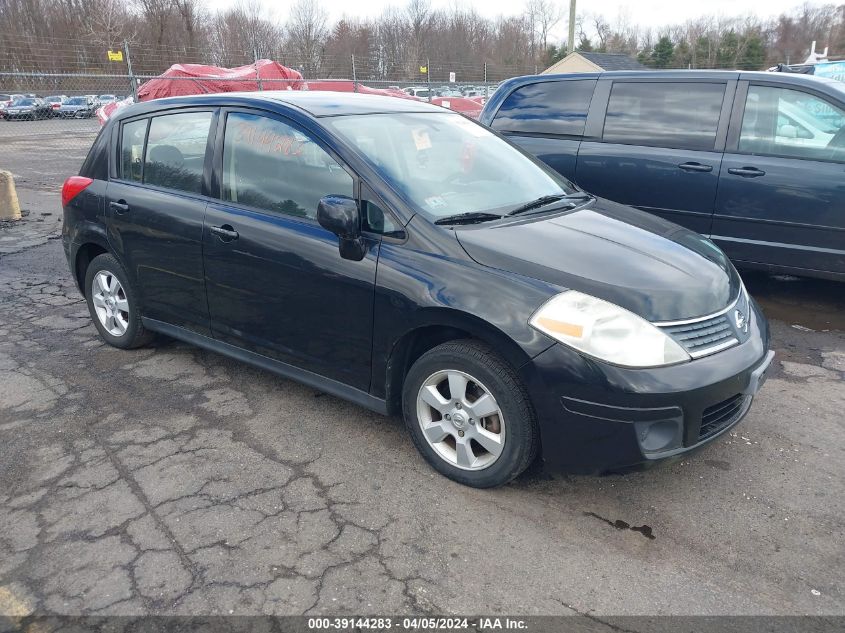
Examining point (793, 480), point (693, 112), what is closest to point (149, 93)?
point (693, 112)

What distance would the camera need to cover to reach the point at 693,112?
5527 mm

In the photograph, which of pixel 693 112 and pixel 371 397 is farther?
pixel 693 112

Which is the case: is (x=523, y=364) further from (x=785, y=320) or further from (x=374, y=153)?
(x=785, y=320)

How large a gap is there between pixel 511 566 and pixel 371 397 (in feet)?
3.66

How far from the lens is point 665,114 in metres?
5.64

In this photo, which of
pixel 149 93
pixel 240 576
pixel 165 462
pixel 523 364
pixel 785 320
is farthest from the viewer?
pixel 149 93

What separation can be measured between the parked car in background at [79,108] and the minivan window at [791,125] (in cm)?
3081

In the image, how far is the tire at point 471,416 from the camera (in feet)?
9.33

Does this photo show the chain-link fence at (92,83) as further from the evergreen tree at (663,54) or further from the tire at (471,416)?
the evergreen tree at (663,54)

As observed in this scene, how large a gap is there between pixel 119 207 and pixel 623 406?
3.34 m

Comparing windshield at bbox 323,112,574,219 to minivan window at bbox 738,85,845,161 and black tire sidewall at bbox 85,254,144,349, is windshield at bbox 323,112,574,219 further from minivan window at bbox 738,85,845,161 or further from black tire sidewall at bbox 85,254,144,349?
minivan window at bbox 738,85,845,161

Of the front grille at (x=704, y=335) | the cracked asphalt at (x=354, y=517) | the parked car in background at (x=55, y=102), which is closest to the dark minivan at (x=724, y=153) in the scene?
the cracked asphalt at (x=354, y=517)

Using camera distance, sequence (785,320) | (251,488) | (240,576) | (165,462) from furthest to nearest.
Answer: (785,320)
(165,462)
(251,488)
(240,576)

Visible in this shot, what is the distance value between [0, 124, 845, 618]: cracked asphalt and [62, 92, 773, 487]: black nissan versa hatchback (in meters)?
0.29
